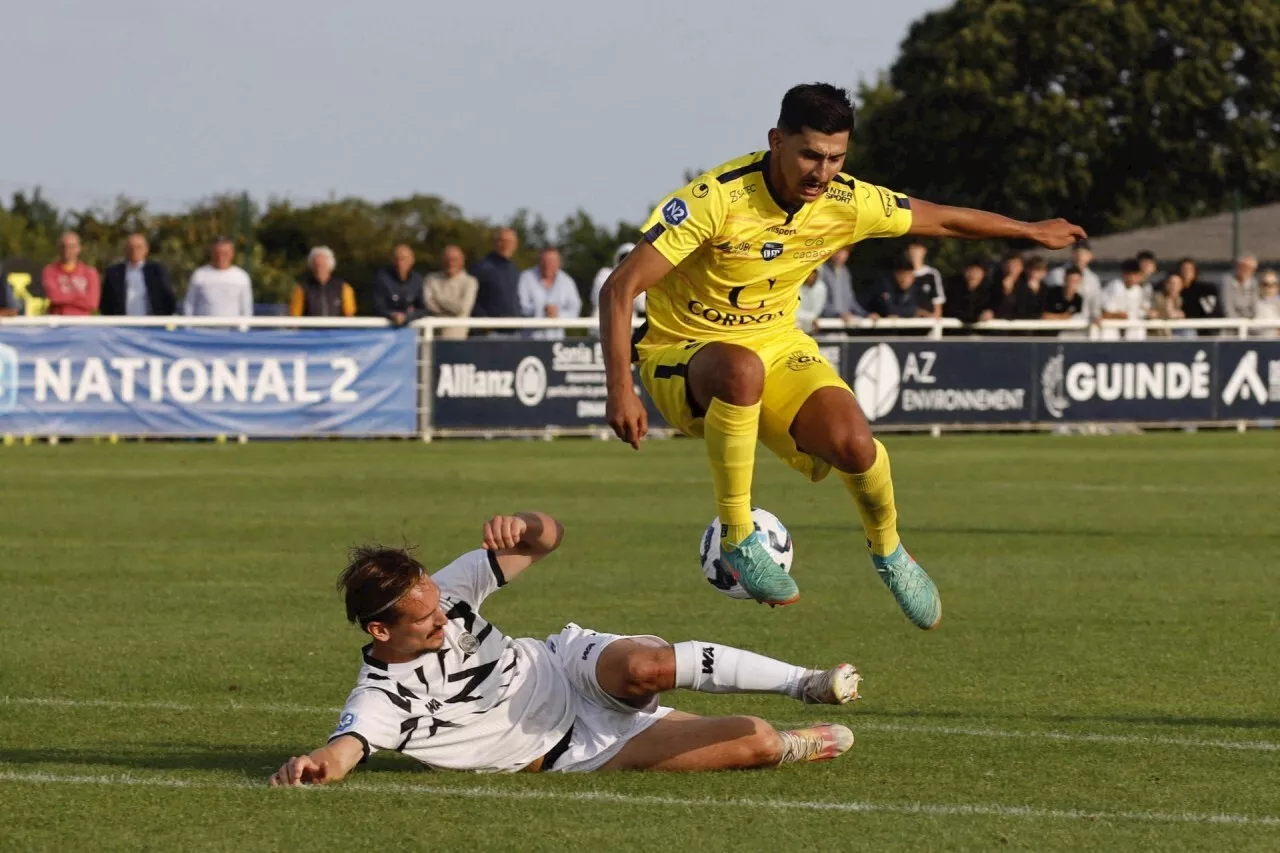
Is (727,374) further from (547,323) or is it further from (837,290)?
(837,290)

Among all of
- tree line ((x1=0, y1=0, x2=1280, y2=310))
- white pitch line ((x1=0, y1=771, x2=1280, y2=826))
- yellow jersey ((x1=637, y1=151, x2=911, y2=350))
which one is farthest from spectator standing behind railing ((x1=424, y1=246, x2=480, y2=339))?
tree line ((x1=0, y1=0, x2=1280, y2=310))

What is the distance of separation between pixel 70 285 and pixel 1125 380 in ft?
42.2

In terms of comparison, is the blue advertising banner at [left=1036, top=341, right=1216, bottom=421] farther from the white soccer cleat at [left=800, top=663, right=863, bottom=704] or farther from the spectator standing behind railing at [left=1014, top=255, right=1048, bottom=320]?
the white soccer cleat at [left=800, top=663, right=863, bottom=704]

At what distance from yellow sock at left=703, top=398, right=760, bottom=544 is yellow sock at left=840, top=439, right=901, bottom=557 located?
41cm

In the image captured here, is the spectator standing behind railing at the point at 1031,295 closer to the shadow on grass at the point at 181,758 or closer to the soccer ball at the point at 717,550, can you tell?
the soccer ball at the point at 717,550

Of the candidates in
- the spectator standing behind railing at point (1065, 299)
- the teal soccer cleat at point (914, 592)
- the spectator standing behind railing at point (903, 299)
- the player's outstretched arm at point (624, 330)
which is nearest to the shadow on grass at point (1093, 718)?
the teal soccer cleat at point (914, 592)

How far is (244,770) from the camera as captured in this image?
779 centimetres

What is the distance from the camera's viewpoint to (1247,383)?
95.6 feet

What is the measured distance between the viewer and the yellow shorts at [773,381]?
921cm

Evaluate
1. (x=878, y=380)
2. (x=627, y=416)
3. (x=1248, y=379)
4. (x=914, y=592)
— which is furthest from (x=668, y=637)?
(x=1248, y=379)

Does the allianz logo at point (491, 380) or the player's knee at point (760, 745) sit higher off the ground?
the allianz logo at point (491, 380)

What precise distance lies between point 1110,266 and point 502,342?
4397 cm

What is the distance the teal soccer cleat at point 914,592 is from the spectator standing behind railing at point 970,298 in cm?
1830

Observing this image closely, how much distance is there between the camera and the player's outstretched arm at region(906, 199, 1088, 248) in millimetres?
9148
